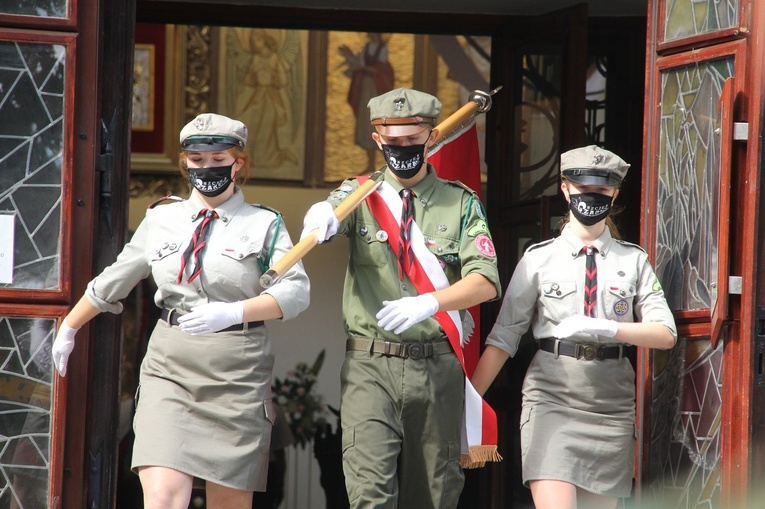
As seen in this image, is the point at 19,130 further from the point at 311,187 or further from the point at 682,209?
the point at 311,187

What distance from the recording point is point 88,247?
5.36m

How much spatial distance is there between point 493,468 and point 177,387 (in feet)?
10.1


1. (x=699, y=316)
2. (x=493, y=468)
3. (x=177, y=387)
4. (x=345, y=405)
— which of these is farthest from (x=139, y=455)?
(x=493, y=468)

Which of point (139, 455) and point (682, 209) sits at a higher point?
point (682, 209)

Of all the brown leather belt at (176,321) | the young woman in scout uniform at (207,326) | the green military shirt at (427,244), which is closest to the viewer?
the young woman in scout uniform at (207,326)

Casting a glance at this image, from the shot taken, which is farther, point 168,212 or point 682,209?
point 682,209

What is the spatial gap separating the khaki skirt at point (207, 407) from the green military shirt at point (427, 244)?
43 cm

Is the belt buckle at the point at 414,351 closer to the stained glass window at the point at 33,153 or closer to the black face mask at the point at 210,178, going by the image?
the black face mask at the point at 210,178

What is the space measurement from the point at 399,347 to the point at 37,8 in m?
2.03

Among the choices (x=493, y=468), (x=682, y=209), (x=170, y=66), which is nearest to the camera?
(x=682, y=209)

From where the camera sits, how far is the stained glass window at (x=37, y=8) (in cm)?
533

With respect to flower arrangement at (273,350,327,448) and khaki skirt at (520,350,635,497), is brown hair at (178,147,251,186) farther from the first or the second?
flower arrangement at (273,350,327,448)

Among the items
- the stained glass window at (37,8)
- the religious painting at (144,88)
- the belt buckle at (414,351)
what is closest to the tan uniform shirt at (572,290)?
the belt buckle at (414,351)

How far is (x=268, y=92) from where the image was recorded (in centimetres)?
918
